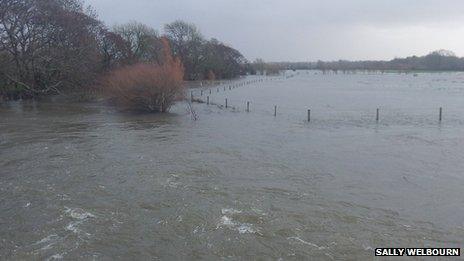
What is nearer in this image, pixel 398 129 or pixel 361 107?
pixel 398 129

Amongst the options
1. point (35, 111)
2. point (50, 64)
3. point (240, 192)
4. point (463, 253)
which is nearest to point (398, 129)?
point (240, 192)

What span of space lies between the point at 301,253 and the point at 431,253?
2.82 m

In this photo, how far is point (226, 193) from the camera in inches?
560

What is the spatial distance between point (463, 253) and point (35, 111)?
37.0 m

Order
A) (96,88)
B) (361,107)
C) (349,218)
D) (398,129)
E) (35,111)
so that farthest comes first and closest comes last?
(96,88) < (361,107) < (35,111) < (398,129) < (349,218)

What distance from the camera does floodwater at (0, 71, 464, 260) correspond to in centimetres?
1031

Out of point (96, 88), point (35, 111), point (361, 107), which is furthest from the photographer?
point (96, 88)

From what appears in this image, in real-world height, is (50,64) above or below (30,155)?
above

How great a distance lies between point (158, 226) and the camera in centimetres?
1127

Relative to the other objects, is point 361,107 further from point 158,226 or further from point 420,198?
point 158,226
